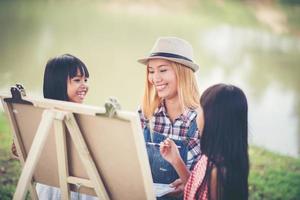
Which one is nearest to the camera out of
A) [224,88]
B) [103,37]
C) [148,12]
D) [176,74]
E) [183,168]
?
[224,88]

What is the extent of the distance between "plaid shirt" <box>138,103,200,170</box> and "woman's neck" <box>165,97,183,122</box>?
0.07 feet

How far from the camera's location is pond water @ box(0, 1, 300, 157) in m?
6.07

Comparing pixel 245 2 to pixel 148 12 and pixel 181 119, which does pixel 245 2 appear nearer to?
pixel 148 12

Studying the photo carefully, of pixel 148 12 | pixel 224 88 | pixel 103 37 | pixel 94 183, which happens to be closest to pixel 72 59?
pixel 94 183

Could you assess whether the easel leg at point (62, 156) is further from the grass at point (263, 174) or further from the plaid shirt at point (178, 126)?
the grass at point (263, 174)

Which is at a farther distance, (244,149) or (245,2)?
(245,2)

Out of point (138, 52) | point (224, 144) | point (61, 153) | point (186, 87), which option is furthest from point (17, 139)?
point (138, 52)

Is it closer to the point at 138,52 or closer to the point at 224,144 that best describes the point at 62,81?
the point at 224,144

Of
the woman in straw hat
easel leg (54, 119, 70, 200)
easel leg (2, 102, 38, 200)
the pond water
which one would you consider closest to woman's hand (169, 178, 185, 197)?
the woman in straw hat

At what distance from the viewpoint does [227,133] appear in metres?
2.03

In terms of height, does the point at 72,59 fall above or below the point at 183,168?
above

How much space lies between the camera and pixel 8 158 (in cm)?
413

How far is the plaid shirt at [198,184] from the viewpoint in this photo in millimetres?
2061

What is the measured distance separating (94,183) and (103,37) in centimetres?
607
